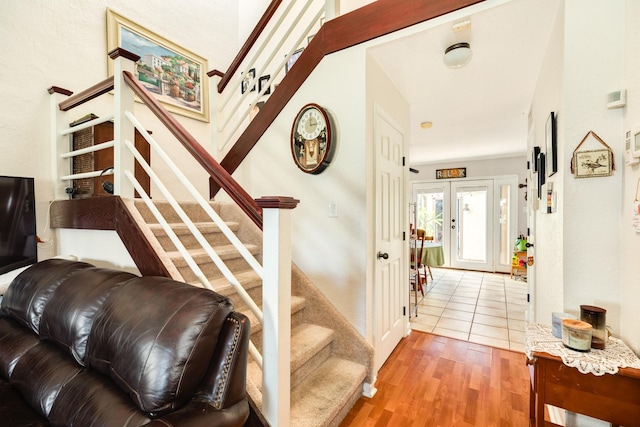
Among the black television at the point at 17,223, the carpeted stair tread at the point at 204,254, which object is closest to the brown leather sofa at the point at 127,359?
the carpeted stair tread at the point at 204,254

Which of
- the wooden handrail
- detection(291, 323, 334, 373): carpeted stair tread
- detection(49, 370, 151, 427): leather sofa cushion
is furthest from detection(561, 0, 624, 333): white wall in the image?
detection(49, 370, 151, 427): leather sofa cushion

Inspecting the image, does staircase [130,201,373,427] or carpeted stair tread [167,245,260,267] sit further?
carpeted stair tread [167,245,260,267]

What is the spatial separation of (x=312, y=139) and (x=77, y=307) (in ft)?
5.57

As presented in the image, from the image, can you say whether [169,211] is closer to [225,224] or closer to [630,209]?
[225,224]

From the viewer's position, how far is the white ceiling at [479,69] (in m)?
1.76

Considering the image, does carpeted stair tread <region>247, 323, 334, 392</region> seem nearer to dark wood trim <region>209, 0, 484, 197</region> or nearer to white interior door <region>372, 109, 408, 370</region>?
white interior door <region>372, 109, 408, 370</region>

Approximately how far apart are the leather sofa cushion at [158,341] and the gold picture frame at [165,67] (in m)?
2.61

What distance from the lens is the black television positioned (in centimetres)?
188

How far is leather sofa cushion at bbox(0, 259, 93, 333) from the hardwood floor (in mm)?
1757

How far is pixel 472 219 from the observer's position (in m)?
6.45

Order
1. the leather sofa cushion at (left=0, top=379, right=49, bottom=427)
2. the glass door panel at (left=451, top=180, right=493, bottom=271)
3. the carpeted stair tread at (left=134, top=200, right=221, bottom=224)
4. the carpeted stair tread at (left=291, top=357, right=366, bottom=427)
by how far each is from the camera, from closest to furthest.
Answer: the leather sofa cushion at (left=0, top=379, right=49, bottom=427) < the carpeted stair tread at (left=291, top=357, right=366, bottom=427) < the carpeted stair tread at (left=134, top=200, right=221, bottom=224) < the glass door panel at (left=451, top=180, right=493, bottom=271)

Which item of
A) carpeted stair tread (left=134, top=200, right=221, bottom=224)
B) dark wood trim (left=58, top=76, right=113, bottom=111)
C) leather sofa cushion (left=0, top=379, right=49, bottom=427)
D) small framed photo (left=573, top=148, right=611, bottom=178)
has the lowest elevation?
leather sofa cushion (left=0, top=379, right=49, bottom=427)

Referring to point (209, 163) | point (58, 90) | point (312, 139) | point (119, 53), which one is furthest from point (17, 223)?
point (312, 139)

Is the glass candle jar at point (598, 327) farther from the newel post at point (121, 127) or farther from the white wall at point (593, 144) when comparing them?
the newel post at point (121, 127)
